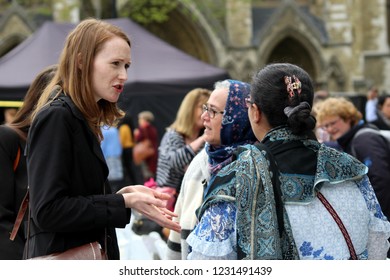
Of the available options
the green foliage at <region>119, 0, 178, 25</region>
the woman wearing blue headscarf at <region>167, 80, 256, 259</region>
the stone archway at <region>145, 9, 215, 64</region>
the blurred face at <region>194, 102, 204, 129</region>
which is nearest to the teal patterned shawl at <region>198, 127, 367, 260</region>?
the woman wearing blue headscarf at <region>167, 80, 256, 259</region>

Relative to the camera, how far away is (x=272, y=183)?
2514mm

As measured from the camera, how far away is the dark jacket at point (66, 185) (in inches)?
97.6

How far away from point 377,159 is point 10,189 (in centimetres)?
252

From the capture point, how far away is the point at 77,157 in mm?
2564

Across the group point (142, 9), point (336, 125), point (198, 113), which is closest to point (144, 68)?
point (198, 113)

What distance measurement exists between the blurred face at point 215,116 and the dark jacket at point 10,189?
879mm

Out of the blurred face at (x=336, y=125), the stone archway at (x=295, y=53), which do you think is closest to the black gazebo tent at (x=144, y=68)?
the blurred face at (x=336, y=125)

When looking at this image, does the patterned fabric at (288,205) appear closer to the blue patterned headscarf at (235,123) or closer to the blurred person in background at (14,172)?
the blue patterned headscarf at (235,123)

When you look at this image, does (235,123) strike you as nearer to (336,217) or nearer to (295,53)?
(336,217)

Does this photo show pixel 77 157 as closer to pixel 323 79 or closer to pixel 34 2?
pixel 34 2

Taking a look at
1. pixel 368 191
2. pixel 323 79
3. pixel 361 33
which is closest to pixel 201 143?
pixel 368 191

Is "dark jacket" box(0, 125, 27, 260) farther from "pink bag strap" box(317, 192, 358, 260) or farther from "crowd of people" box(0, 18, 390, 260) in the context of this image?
"pink bag strap" box(317, 192, 358, 260)

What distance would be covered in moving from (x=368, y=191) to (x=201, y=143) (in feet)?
8.78

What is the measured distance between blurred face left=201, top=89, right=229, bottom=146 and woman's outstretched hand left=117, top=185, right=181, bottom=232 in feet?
2.75
